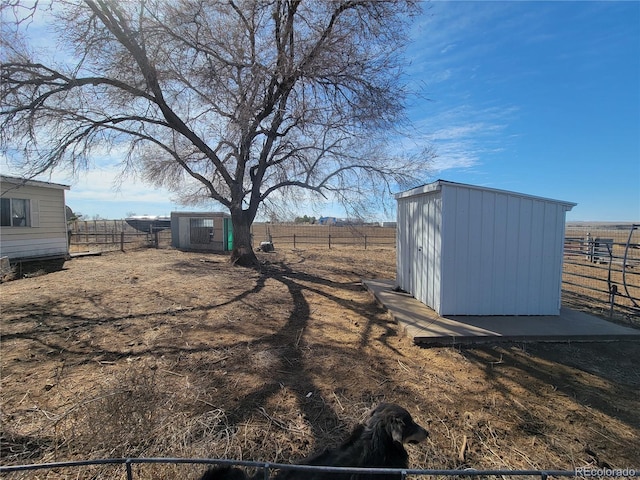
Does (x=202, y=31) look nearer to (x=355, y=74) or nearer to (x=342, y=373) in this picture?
(x=355, y=74)

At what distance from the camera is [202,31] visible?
8047 millimetres

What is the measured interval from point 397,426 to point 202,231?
61.0ft

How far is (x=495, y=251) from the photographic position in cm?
544

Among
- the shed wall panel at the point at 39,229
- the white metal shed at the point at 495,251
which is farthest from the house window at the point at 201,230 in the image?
the white metal shed at the point at 495,251

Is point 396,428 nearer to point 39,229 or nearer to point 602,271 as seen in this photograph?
point 602,271

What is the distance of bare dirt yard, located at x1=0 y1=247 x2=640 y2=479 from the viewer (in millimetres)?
2463

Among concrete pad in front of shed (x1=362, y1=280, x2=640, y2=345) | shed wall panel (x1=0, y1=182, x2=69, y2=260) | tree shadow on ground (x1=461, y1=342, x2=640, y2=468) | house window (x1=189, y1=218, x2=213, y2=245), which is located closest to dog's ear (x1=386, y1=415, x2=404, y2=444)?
tree shadow on ground (x1=461, y1=342, x2=640, y2=468)

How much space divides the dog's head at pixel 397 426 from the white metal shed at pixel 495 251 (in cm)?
366

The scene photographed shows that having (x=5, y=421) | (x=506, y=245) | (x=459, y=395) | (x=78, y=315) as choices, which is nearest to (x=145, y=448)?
(x=5, y=421)

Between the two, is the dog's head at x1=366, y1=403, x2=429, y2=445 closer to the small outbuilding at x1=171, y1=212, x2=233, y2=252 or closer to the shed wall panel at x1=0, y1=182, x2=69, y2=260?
the shed wall panel at x1=0, y1=182, x2=69, y2=260

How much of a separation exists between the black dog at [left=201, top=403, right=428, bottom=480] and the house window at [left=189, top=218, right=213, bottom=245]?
18.0 meters

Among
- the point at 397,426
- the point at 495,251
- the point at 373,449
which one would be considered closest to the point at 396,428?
the point at 397,426

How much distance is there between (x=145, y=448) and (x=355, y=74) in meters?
8.50

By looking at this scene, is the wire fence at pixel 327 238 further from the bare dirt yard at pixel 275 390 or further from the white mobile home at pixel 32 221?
the bare dirt yard at pixel 275 390
